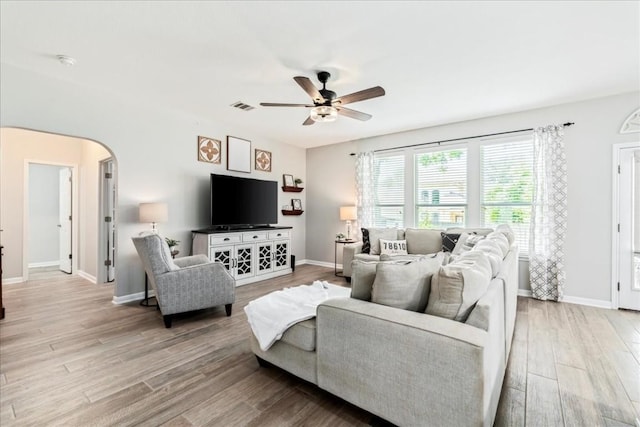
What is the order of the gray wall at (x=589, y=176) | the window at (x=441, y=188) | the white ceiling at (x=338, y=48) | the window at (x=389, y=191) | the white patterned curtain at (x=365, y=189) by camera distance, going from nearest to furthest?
the white ceiling at (x=338, y=48) → the gray wall at (x=589, y=176) → the window at (x=441, y=188) → the window at (x=389, y=191) → the white patterned curtain at (x=365, y=189)

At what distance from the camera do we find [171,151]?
4336mm

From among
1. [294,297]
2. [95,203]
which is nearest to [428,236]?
[294,297]

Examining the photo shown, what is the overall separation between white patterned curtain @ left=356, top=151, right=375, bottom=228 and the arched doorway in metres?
4.15

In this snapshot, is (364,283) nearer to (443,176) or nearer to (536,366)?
(536,366)

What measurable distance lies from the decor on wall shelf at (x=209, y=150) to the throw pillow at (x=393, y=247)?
10.1ft

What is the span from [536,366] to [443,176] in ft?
10.7

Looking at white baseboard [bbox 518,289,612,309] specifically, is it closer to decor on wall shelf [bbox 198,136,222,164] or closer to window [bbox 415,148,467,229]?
window [bbox 415,148,467,229]

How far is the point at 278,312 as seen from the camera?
2.09 meters

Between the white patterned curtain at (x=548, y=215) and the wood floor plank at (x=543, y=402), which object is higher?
the white patterned curtain at (x=548, y=215)

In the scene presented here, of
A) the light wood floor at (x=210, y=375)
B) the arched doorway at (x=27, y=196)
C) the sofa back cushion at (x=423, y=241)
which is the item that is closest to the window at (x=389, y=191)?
the sofa back cushion at (x=423, y=241)

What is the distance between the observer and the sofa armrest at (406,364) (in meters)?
1.32

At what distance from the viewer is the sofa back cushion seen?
181 inches

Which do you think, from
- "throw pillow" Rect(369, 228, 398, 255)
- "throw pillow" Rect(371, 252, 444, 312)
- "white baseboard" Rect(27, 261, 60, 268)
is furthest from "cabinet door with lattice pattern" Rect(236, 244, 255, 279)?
"white baseboard" Rect(27, 261, 60, 268)

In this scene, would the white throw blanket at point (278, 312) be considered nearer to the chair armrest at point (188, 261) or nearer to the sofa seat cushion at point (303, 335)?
the sofa seat cushion at point (303, 335)
